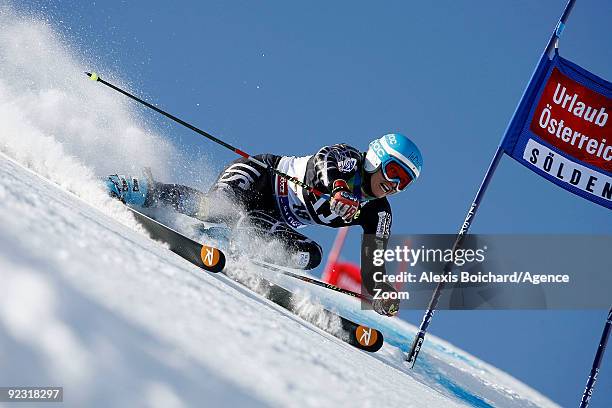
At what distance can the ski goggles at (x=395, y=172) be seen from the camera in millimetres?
4980

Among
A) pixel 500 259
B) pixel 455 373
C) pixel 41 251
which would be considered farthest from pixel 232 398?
pixel 500 259

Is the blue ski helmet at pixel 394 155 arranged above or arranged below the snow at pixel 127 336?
above

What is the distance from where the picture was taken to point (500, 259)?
8539 millimetres

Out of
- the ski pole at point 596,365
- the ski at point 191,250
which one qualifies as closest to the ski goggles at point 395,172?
the ski at point 191,250

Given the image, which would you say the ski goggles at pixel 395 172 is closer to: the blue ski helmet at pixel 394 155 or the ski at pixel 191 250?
the blue ski helmet at pixel 394 155

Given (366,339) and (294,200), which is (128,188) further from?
(366,339)

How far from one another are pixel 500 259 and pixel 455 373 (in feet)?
12.2

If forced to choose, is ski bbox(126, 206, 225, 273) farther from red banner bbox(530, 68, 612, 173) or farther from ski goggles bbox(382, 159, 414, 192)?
red banner bbox(530, 68, 612, 173)

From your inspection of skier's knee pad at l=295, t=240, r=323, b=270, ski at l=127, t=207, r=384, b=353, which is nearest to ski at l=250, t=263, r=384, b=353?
ski at l=127, t=207, r=384, b=353

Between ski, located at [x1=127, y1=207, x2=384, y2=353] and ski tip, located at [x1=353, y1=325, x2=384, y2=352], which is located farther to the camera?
ski tip, located at [x1=353, y1=325, x2=384, y2=352]

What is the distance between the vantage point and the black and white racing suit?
201 inches

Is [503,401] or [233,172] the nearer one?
[503,401]

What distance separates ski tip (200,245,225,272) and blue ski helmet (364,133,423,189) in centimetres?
207

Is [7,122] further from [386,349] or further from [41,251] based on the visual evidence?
[41,251]
